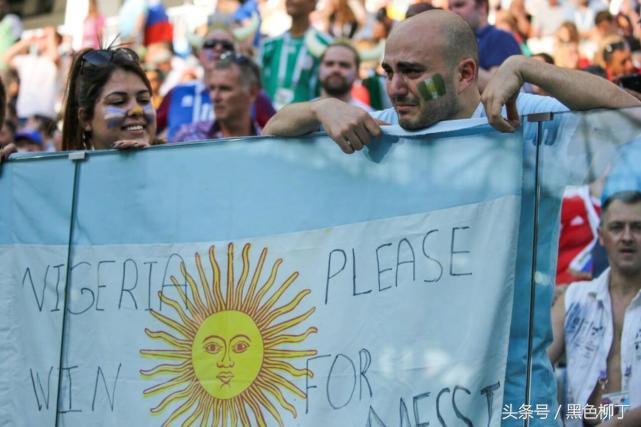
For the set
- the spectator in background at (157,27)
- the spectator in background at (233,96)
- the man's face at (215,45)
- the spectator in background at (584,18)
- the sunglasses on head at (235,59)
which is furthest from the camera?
the spectator in background at (157,27)

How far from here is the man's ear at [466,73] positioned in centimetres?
406

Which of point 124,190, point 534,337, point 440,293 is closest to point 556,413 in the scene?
point 534,337

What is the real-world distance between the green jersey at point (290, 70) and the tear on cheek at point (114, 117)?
3303 mm

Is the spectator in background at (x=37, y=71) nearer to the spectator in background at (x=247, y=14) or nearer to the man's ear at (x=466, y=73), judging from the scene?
the spectator in background at (x=247, y=14)

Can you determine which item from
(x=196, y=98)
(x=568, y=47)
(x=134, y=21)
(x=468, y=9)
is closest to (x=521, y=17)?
(x=568, y=47)

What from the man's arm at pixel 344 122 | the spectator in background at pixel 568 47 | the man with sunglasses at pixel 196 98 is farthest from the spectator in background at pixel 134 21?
the man's arm at pixel 344 122

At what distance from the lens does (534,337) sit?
3652 mm

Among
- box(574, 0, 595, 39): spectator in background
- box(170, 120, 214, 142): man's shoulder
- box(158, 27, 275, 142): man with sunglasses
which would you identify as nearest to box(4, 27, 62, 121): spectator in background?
box(158, 27, 275, 142): man with sunglasses

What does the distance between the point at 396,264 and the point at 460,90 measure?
620mm

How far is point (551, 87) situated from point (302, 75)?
4925 mm

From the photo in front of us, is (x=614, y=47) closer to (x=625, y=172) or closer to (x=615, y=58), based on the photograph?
(x=615, y=58)

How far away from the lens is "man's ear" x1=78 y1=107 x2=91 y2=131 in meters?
5.20

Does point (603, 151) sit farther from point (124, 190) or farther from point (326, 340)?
point (124, 190)

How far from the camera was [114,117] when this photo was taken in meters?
5.07
